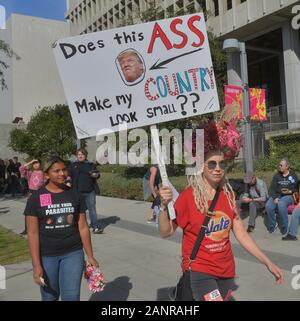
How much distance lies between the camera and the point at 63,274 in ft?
13.2

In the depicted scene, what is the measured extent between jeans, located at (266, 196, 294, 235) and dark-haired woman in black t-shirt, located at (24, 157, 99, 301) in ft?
18.6

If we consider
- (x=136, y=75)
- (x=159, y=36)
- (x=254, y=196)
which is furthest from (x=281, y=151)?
(x=136, y=75)

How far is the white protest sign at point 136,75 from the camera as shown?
3938 millimetres

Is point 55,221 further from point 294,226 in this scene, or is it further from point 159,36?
point 294,226

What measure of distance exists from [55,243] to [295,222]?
18.4ft

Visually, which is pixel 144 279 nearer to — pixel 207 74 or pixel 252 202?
pixel 207 74

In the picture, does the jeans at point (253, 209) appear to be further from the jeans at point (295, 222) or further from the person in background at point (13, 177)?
the person in background at point (13, 177)

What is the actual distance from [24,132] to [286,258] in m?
38.0

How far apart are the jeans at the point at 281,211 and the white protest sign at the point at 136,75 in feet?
17.1

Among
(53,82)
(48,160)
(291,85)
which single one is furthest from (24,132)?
(48,160)

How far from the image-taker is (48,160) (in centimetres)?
429

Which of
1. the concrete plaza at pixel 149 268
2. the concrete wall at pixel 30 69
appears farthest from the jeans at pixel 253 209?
the concrete wall at pixel 30 69

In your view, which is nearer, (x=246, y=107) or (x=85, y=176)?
(x=85, y=176)

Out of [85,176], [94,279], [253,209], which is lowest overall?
[253,209]
